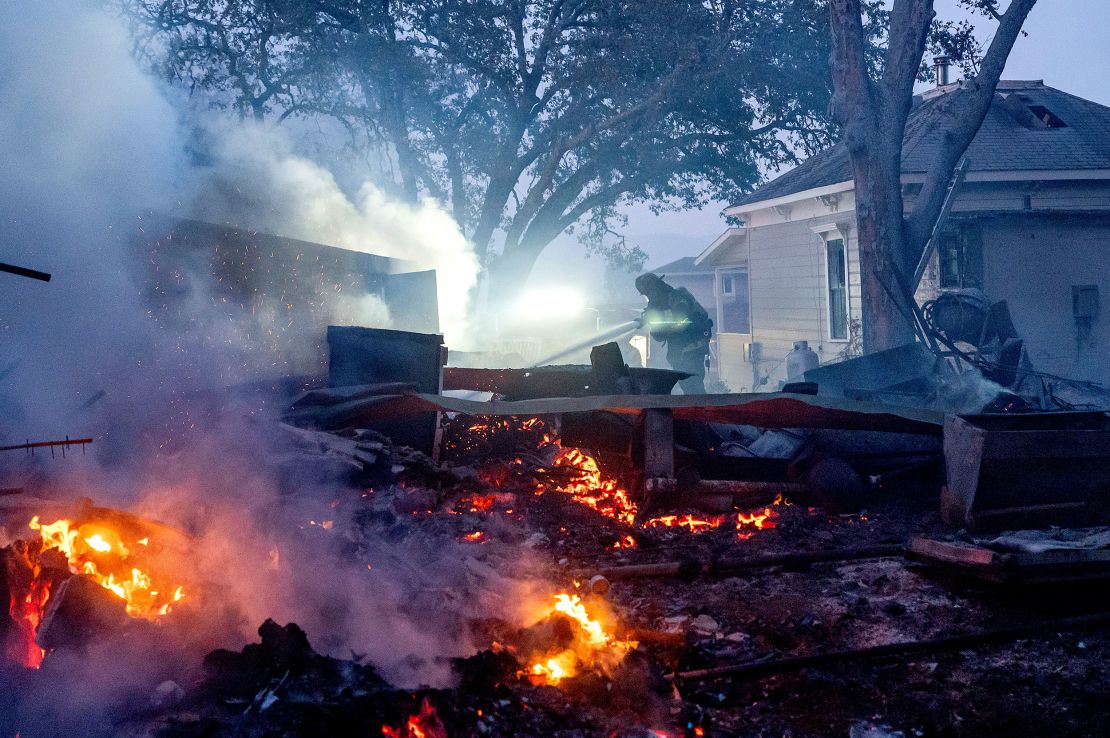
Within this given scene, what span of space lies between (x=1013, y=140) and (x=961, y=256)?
3027 millimetres

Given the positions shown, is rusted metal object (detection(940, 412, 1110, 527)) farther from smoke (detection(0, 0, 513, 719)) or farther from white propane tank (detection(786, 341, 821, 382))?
white propane tank (detection(786, 341, 821, 382))

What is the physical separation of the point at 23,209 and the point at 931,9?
12227mm

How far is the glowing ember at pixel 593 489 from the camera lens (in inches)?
274

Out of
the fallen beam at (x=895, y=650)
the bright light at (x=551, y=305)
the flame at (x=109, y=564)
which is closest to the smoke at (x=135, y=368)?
the flame at (x=109, y=564)

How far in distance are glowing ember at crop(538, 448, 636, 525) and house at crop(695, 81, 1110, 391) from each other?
9807mm

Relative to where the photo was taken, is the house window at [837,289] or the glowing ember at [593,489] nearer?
the glowing ember at [593,489]

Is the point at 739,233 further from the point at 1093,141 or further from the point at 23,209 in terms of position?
the point at 23,209

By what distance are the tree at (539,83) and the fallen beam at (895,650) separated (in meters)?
16.3

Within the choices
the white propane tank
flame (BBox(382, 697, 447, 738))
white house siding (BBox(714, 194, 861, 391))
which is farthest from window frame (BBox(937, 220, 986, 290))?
flame (BBox(382, 697, 447, 738))

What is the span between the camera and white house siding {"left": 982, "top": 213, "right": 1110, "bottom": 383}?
14.8 metres

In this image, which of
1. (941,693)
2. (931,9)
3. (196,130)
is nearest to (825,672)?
(941,693)

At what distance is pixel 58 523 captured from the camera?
464 centimetres

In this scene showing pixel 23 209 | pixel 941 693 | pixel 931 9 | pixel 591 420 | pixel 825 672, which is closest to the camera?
pixel 941 693

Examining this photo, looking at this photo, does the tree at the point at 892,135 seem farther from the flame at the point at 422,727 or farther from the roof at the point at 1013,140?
the flame at the point at 422,727
